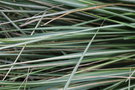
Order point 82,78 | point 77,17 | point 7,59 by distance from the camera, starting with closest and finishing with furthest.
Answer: point 82,78 < point 77,17 < point 7,59

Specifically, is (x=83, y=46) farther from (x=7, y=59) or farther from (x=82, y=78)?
(x=7, y=59)

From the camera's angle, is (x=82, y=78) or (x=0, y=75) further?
(x=0, y=75)

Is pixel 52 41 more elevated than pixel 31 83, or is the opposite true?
pixel 52 41

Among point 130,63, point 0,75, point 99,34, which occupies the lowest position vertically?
point 0,75

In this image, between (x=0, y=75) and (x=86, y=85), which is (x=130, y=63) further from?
(x=0, y=75)

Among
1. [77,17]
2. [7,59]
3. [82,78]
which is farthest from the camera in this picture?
[7,59]

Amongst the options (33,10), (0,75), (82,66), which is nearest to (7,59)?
(0,75)
